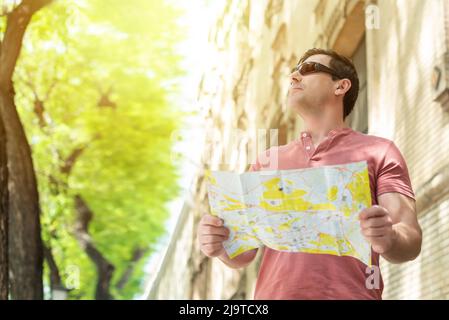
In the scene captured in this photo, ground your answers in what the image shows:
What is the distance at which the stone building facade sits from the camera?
7.05 m

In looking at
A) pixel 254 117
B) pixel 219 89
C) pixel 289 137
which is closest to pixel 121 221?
pixel 219 89

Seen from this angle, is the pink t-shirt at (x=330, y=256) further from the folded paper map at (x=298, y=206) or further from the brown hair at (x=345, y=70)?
the brown hair at (x=345, y=70)

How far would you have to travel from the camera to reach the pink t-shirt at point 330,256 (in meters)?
2.96

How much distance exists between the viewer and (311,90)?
3.42m

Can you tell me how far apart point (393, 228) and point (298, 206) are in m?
0.35

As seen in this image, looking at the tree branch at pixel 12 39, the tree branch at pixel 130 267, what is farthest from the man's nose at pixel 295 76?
the tree branch at pixel 130 267

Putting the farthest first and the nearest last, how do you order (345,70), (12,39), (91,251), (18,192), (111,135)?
(111,135)
(91,251)
(12,39)
(18,192)
(345,70)

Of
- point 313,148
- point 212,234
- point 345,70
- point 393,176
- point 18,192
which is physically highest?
point 18,192

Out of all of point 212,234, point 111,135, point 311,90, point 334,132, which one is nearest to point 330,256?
point 212,234

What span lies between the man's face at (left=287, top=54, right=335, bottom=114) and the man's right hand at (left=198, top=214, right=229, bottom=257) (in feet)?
2.05

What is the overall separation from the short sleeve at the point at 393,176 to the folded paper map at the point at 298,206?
0.21 meters

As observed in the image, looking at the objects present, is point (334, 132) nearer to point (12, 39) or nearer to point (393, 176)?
point (393, 176)

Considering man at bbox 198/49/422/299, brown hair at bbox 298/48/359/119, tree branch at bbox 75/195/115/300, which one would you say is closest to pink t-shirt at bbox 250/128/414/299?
man at bbox 198/49/422/299
